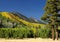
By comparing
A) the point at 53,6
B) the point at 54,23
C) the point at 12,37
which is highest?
the point at 53,6

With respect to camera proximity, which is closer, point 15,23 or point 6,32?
point 6,32

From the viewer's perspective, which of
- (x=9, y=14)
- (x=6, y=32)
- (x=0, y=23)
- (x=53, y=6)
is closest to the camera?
(x=53, y=6)

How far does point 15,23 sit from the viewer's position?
40031 mm

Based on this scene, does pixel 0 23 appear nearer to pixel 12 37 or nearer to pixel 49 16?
pixel 12 37

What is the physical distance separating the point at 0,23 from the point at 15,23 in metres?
3.03

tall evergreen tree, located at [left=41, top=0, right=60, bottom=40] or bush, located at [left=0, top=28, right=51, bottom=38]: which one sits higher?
tall evergreen tree, located at [left=41, top=0, right=60, bottom=40]

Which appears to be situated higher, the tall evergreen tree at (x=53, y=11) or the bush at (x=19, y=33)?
the tall evergreen tree at (x=53, y=11)

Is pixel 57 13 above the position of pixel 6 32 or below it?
above

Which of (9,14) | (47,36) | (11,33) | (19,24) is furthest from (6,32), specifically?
(9,14)

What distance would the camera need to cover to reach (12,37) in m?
31.7

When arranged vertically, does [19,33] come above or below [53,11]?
below

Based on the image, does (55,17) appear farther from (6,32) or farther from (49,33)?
(6,32)

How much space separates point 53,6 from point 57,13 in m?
1.12

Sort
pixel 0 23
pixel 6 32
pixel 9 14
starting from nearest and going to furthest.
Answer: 1. pixel 6 32
2. pixel 0 23
3. pixel 9 14
